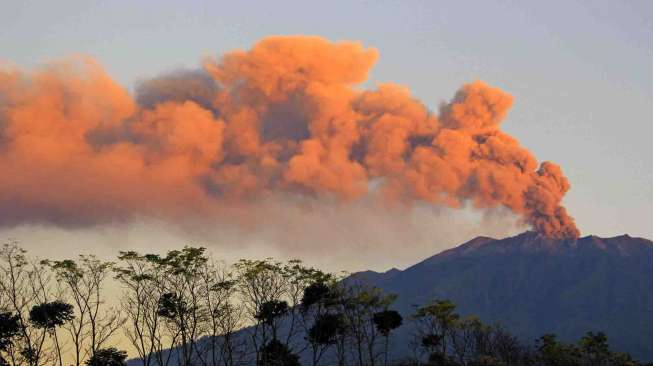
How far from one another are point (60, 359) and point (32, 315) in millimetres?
15471

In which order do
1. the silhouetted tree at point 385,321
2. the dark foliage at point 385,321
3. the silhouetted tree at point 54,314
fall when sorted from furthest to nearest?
the dark foliage at point 385,321 → the silhouetted tree at point 385,321 → the silhouetted tree at point 54,314

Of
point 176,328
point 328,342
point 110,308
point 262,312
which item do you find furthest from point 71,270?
point 328,342

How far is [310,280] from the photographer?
7131cm

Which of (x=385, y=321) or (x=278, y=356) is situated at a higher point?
(x=385, y=321)

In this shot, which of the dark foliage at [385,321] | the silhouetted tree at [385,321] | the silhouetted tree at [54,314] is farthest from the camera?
the dark foliage at [385,321]

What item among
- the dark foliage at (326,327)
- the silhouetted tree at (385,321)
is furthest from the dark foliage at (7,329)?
the silhouetted tree at (385,321)

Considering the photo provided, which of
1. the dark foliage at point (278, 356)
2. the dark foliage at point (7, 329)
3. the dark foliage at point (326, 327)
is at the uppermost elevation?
the dark foliage at point (7, 329)

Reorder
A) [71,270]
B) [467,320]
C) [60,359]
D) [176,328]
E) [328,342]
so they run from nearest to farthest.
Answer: [60,359]
[71,270]
[176,328]
[328,342]
[467,320]

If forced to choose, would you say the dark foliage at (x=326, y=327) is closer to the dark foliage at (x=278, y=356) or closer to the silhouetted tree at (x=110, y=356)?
the dark foliage at (x=278, y=356)

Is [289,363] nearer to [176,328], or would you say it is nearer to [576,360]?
[176,328]

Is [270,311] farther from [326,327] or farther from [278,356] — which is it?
[326,327]

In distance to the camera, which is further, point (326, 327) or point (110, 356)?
point (326, 327)

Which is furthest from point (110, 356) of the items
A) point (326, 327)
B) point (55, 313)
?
point (326, 327)

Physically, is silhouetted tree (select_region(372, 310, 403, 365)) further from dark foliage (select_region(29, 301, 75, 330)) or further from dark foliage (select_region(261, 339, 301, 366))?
dark foliage (select_region(29, 301, 75, 330))
